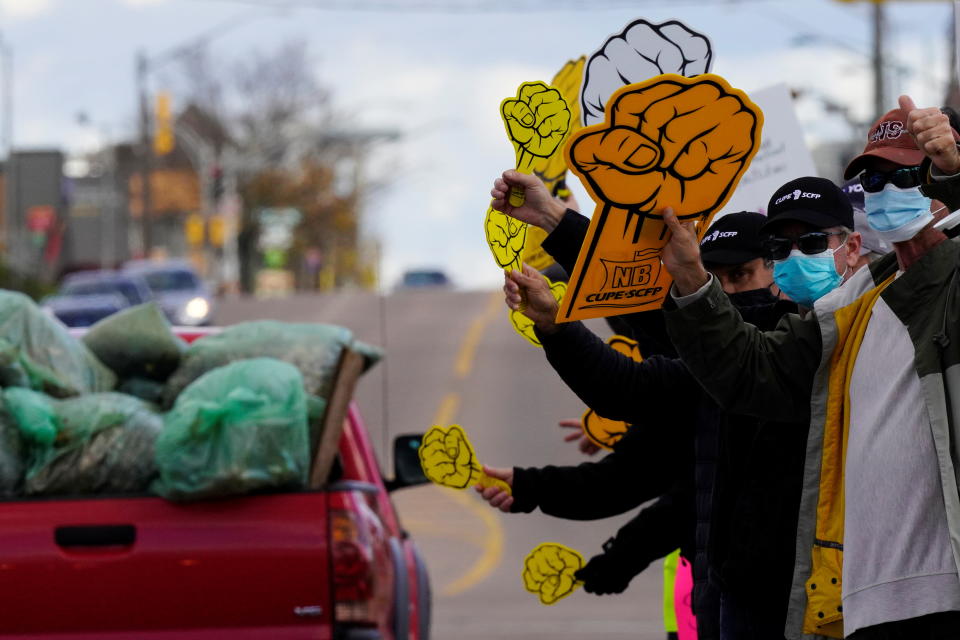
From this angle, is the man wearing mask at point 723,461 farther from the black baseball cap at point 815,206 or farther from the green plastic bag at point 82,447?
the green plastic bag at point 82,447

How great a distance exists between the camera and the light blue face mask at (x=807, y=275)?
3.71 metres

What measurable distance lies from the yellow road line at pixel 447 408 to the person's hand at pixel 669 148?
20.1 meters

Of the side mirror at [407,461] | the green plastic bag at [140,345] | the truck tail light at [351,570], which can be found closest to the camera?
the truck tail light at [351,570]

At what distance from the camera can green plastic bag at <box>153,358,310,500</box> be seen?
4969 mm

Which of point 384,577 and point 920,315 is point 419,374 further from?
point 920,315

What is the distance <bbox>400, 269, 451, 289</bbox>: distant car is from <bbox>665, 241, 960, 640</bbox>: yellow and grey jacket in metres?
59.8

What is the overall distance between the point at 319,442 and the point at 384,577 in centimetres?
47

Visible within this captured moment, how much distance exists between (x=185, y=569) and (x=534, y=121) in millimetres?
1865

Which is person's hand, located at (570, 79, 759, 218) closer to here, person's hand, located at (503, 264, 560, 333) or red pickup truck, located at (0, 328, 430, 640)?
person's hand, located at (503, 264, 560, 333)

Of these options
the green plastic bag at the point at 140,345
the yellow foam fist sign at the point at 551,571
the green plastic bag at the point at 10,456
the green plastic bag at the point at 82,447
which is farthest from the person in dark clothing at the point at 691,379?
the green plastic bag at the point at 140,345

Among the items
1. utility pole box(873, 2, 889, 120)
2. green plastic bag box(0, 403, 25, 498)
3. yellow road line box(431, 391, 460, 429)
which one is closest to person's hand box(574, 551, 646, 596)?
green plastic bag box(0, 403, 25, 498)

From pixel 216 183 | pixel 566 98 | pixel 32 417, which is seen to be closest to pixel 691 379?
pixel 566 98

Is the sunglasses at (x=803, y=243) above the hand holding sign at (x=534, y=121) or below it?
below

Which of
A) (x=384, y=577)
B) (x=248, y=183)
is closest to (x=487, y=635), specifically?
(x=384, y=577)
